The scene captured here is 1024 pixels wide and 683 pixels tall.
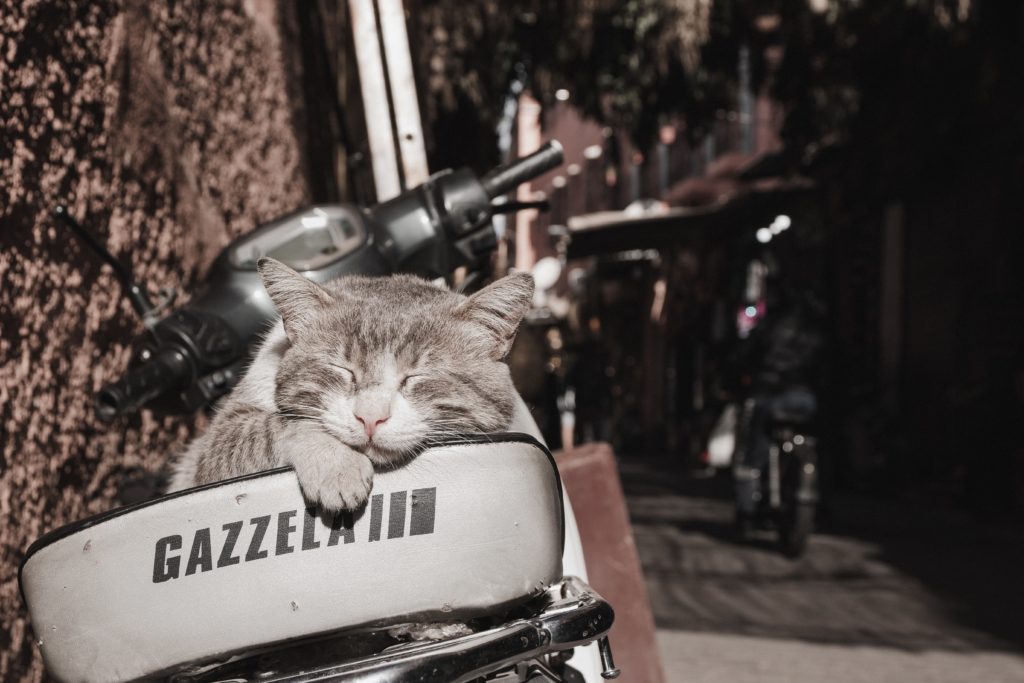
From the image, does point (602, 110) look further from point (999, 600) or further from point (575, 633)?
point (575, 633)

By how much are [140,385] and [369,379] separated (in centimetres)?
45

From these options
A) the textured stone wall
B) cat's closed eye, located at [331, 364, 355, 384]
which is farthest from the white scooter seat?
the textured stone wall

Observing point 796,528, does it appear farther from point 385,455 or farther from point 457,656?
point 457,656

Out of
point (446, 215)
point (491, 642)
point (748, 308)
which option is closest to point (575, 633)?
point (491, 642)

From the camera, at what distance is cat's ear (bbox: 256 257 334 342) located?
1422mm

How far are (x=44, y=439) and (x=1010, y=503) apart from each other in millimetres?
8881

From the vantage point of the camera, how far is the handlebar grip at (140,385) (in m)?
1.58

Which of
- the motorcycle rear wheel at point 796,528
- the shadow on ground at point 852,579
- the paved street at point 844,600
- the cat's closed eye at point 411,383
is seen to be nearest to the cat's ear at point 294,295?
the cat's closed eye at point 411,383

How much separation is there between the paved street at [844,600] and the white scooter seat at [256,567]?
3.80 metres

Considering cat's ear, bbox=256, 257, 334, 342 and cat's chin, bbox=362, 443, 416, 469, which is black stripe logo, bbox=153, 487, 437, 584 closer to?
cat's chin, bbox=362, 443, 416, 469

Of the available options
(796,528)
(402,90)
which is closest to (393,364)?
(402,90)

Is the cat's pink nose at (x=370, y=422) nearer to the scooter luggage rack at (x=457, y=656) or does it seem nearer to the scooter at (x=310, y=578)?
the scooter at (x=310, y=578)

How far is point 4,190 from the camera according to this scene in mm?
1780

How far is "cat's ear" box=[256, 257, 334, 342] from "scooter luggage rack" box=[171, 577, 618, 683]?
47cm
